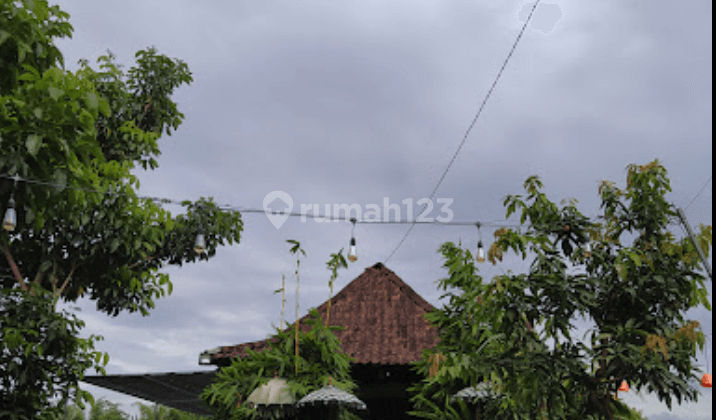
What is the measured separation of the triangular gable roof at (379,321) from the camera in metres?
9.98

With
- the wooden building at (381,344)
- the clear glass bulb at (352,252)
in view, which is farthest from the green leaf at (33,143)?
the wooden building at (381,344)

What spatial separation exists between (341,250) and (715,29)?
6.14 m

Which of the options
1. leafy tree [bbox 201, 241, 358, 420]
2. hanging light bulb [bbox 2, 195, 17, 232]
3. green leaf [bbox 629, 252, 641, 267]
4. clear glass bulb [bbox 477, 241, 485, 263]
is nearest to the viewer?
green leaf [bbox 629, 252, 641, 267]

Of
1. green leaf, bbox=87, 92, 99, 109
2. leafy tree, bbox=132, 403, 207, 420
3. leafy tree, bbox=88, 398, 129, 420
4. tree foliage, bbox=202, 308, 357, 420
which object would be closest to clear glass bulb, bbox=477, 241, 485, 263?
tree foliage, bbox=202, 308, 357, 420

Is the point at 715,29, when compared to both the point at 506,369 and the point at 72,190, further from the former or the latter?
the point at 72,190

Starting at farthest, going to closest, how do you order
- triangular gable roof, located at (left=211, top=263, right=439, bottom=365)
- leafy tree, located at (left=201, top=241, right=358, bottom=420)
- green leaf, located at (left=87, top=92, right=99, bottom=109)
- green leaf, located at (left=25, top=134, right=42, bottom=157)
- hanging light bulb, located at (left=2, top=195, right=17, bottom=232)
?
1. triangular gable roof, located at (left=211, top=263, right=439, bottom=365)
2. leafy tree, located at (left=201, top=241, right=358, bottom=420)
3. hanging light bulb, located at (left=2, top=195, right=17, bottom=232)
4. green leaf, located at (left=87, top=92, right=99, bottom=109)
5. green leaf, located at (left=25, top=134, right=42, bottom=157)

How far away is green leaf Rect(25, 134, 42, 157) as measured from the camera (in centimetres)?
469

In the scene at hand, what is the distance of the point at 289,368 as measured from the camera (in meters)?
8.79

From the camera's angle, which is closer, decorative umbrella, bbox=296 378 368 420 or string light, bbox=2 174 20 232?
string light, bbox=2 174 20 232

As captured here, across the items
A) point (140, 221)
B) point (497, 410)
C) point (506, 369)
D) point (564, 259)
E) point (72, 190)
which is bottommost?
point (497, 410)

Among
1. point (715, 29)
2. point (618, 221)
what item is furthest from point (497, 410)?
point (715, 29)

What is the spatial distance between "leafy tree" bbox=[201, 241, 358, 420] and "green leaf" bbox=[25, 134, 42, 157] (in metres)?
4.41

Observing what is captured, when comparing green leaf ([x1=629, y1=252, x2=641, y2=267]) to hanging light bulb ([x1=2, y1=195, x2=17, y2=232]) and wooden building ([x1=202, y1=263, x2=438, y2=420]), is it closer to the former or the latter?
wooden building ([x1=202, y1=263, x2=438, y2=420])

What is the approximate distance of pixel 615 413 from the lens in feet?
19.5
